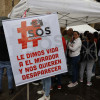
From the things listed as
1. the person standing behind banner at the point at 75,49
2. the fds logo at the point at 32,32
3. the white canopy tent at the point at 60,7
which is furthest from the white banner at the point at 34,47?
the person standing behind banner at the point at 75,49

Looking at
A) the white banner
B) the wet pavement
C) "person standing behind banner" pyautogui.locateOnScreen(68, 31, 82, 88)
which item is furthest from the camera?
"person standing behind banner" pyautogui.locateOnScreen(68, 31, 82, 88)

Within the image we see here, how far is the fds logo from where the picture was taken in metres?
2.68

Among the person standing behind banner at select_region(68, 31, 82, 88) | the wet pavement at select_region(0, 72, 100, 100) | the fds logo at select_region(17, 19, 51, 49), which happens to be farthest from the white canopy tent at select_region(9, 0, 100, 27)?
the wet pavement at select_region(0, 72, 100, 100)

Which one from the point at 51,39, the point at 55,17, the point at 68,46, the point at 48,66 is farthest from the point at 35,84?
the point at 55,17

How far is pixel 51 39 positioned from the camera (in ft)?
9.38

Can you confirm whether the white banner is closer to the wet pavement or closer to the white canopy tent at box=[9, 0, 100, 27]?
Answer: the white canopy tent at box=[9, 0, 100, 27]

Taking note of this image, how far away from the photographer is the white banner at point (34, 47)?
2643 mm

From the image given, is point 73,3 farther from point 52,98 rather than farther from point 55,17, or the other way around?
point 52,98

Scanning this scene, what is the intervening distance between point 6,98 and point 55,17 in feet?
8.42

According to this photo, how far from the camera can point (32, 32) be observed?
2725 millimetres

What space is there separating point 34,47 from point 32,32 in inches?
11.4

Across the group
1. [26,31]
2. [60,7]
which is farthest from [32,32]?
[60,7]

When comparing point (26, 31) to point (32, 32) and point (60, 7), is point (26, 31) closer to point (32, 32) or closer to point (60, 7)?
A: point (32, 32)

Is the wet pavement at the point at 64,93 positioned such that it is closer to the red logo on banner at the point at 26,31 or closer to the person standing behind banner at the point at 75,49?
the person standing behind banner at the point at 75,49
